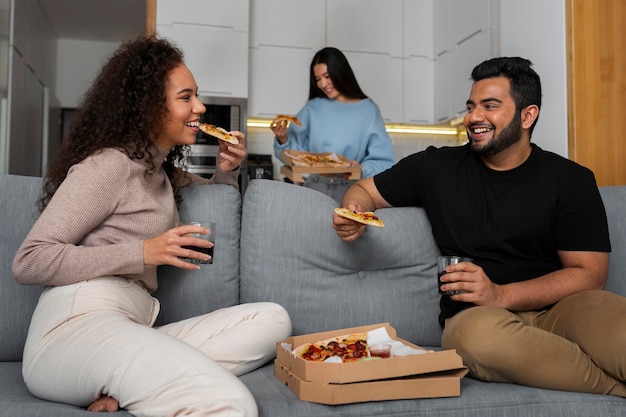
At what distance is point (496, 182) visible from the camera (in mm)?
2021

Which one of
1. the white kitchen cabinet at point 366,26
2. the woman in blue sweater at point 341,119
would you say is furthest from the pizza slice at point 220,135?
the white kitchen cabinet at point 366,26

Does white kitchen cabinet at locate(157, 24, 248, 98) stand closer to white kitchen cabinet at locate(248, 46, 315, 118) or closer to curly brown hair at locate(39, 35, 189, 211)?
white kitchen cabinet at locate(248, 46, 315, 118)

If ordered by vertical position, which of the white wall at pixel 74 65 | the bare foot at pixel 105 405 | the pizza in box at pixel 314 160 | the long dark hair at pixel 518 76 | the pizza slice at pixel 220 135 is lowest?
the bare foot at pixel 105 405

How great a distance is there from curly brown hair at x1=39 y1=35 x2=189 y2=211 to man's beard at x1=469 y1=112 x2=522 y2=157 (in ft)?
3.20

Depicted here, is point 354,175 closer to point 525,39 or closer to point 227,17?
point 525,39

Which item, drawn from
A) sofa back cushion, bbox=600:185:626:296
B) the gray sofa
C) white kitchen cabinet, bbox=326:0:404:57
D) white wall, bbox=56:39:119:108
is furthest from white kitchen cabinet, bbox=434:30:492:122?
white wall, bbox=56:39:119:108

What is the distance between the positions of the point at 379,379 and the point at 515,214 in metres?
0.78

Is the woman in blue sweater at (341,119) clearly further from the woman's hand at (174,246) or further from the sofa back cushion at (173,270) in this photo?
the woman's hand at (174,246)

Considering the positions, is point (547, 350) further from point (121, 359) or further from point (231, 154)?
point (231, 154)

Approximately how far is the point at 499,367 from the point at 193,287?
34.4 inches

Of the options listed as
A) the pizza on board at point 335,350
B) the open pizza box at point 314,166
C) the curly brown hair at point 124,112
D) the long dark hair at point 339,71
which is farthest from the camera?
the long dark hair at point 339,71

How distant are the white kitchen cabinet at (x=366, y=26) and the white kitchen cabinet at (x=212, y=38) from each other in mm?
794

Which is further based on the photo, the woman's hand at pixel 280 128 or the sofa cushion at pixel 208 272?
the woman's hand at pixel 280 128

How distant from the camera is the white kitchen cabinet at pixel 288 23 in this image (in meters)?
5.12
